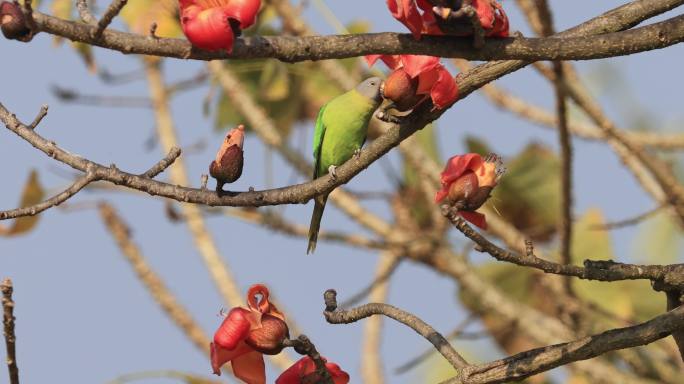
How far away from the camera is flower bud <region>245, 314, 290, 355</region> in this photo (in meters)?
2.43

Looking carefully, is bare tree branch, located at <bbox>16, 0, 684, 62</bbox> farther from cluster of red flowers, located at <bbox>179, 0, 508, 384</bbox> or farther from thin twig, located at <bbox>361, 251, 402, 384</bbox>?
thin twig, located at <bbox>361, 251, 402, 384</bbox>

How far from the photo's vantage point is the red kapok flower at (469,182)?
2.29 m

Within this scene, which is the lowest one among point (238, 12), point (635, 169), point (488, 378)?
point (488, 378)

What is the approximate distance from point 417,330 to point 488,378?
0.22m

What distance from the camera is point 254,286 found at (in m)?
2.47

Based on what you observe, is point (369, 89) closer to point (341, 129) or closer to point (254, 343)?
point (341, 129)

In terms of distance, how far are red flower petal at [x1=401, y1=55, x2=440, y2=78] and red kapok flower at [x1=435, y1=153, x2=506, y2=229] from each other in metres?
0.20

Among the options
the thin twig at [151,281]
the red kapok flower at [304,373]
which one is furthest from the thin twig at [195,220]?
the red kapok flower at [304,373]

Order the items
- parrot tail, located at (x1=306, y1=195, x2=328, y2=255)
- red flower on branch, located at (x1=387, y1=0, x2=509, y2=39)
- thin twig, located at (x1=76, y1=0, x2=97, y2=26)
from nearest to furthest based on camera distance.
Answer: thin twig, located at (x1=76, y1=0, x2=97, y2=26)
red flower on branch, located at (x1=387, y1=0, x2=509, y2=39)
parrot tail, located at (x1=306, y1=195, x2=328, y2=255)

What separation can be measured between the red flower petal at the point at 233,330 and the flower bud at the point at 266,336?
0.02m

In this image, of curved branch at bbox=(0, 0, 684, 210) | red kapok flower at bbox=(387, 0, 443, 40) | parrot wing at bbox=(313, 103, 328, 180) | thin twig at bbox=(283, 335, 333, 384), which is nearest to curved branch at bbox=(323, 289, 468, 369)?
thin twig at bbox=(283, 335, 333, 384)

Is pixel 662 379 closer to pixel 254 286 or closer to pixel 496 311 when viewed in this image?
pixel 496 311

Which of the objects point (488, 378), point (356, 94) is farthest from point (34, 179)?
point (488, 378)

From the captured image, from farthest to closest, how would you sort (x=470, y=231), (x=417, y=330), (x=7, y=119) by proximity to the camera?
(x=417, y=330), (x=7, y=119), (x=470, y=231)
